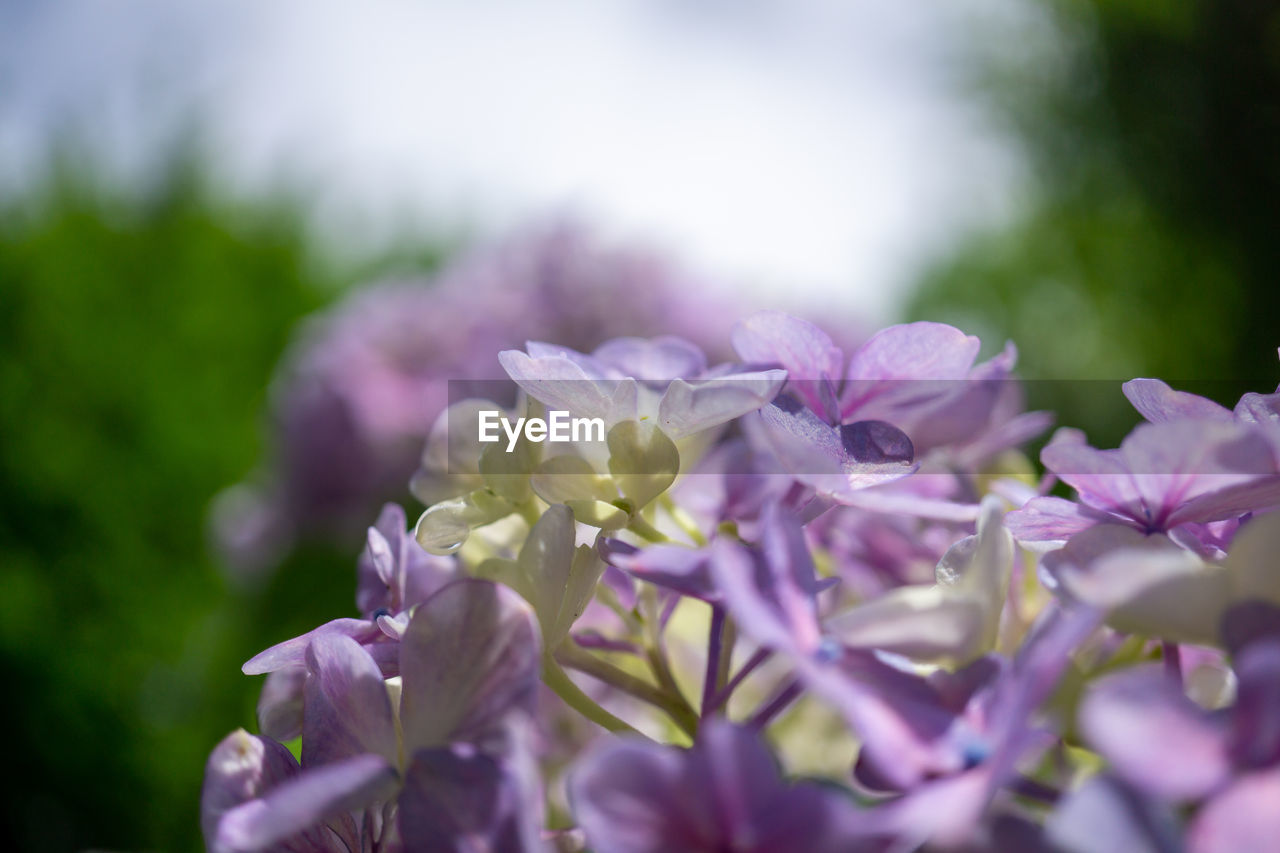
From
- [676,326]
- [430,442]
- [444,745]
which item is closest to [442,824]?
[444,745]

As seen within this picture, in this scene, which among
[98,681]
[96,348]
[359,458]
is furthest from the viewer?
[96,348]

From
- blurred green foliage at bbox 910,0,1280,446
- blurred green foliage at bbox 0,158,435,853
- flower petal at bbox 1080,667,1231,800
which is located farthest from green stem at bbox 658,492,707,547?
blurred green foliage at bbox 910,0,1280,446

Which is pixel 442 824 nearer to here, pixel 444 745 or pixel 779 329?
pixel 444 745

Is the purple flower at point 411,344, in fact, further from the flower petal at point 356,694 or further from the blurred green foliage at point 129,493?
the flower petal at point 356,694

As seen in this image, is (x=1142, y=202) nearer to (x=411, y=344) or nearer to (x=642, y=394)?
(x=411, y=344)

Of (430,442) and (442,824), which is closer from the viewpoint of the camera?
(442,824)

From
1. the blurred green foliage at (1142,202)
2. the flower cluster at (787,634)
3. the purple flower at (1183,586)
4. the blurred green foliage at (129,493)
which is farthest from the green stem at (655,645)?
the blurred green foliage at (1142,202)
